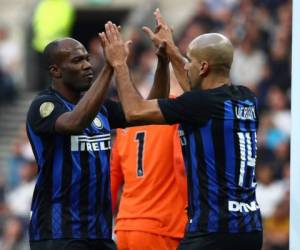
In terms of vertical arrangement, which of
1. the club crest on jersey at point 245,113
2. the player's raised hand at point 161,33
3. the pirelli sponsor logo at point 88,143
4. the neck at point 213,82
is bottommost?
the pirelli sponsor logo at point 88,143

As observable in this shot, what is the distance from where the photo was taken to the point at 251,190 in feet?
26.6

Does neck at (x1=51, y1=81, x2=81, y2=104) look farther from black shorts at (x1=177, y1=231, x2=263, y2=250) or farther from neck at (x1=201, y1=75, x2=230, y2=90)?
black shorts at (x1=177, y1=231, x2=263, y2=250)

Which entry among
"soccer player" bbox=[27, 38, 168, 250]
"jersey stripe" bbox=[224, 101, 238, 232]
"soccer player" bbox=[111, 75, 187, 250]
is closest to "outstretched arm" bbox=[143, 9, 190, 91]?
"soccer player" bbox=[111, 75, 187, 250]

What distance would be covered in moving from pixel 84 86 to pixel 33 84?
13.3 meters

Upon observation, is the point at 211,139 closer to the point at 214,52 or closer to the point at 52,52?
the point at 214,52

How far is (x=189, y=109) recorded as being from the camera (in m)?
7.90

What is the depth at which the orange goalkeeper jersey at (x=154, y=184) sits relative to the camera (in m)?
9.33

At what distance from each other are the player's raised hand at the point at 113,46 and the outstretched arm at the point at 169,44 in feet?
2.11

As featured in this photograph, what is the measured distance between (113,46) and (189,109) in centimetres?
65

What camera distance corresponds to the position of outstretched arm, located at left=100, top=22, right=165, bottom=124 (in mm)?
7934

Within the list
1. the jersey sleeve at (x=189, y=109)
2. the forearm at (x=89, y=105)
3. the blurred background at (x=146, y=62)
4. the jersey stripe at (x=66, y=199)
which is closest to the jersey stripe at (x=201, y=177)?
the jersey sleeve at (x=189, y=109)

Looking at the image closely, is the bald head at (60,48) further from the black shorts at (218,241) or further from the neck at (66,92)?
the black shorts at (218,241)

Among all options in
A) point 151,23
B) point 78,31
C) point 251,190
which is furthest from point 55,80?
point 78,31

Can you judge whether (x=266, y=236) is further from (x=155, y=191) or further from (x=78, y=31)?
(x=78, y=31)
